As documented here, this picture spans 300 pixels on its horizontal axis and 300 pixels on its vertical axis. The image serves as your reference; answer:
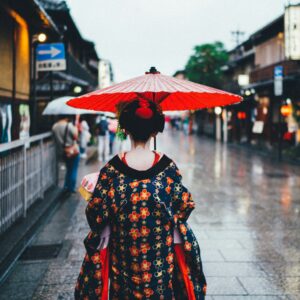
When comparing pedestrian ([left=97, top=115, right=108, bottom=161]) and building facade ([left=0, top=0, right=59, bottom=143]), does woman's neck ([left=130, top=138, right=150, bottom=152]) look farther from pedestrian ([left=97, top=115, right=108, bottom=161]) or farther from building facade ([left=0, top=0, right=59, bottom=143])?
pedestrian ([left=97, top=115, right=108, bottom=161])

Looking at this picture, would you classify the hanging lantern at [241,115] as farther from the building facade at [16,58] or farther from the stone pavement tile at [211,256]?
the stone pavement tile at [211,256]

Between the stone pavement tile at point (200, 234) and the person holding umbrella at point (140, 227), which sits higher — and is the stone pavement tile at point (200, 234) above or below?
below

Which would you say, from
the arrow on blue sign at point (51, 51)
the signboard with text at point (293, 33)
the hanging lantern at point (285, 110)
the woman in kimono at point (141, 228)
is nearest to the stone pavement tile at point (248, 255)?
the woman in kimono at point (141, 228)

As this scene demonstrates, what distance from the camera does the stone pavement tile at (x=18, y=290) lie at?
4605 mm

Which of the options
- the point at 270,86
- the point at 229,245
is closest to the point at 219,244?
the point at 229,245

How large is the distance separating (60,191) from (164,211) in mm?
7919

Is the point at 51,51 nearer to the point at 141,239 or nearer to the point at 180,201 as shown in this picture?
the point at 180,201

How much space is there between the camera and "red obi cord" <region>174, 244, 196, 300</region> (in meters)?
2.96

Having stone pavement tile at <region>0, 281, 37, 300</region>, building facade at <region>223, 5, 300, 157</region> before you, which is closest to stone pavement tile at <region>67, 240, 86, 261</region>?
stone pavement tile at <region>0, 281, 37, 300</region>

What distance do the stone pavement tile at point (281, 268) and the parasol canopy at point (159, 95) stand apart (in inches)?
98.6

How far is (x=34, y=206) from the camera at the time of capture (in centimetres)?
845

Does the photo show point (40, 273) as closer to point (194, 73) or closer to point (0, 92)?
point (0, 92)

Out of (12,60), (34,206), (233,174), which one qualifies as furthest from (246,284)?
(233,174)

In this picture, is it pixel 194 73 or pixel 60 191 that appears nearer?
pixel 60 191
